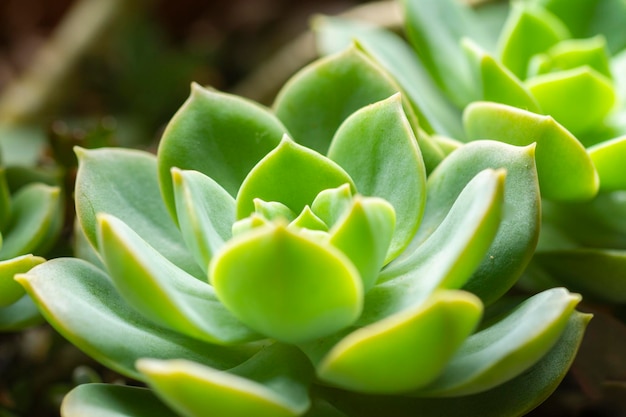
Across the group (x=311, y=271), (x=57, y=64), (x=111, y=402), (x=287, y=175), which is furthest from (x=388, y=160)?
(x=57, y=64)

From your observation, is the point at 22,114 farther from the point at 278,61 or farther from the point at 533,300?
the point at 533,300

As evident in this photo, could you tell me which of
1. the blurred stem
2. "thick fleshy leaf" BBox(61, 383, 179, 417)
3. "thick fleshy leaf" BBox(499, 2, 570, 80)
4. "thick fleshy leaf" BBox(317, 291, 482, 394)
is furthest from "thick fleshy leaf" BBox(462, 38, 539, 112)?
the blurred stem

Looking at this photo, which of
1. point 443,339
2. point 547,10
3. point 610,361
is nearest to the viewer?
point 443,339

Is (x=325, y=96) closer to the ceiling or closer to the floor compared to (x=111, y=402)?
closer to the ceiling

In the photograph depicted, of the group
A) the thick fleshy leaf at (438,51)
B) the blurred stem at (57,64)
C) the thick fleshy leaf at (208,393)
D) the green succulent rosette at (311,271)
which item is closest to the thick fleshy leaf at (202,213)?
the green succulent rosette at (311,271)

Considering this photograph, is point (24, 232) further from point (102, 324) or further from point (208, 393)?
point (208, 393)

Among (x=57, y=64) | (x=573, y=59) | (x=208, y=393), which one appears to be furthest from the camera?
(x=57, y=64)

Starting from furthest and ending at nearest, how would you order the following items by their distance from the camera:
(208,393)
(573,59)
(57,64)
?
(57,64) < (573,59) < (208,393)

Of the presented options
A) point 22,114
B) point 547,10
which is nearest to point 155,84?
point 22,114
